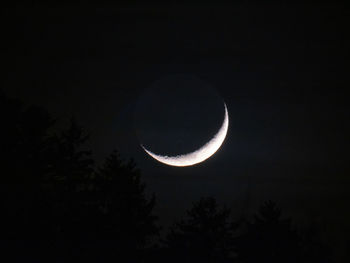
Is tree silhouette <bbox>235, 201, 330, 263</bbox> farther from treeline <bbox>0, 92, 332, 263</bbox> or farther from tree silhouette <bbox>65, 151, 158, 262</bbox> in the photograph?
tree silhouette <bbox>65, 151, 158, 262</bbox>

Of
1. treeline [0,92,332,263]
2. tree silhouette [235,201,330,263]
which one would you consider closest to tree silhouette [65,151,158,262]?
treeline [0,92,332,263]

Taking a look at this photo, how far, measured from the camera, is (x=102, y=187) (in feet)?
81.6

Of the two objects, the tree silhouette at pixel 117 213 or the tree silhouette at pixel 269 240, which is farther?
the tree silhouette at pixel 269 240

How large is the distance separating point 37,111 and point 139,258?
951 centimetres

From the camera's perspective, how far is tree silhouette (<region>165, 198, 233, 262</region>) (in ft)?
101

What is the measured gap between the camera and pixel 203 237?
31.2 meters

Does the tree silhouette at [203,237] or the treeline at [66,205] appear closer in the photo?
the treeline at [66,205]

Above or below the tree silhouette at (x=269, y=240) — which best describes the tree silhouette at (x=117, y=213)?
below

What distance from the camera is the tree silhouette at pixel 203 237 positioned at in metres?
30.7

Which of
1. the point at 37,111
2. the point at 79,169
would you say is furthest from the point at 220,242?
the point at 37,111

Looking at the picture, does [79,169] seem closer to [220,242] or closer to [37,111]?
[37,111]

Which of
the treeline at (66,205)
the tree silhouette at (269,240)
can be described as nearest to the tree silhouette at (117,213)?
the treeline at (66,205)

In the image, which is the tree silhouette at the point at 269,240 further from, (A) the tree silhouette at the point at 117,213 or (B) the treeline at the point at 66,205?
(A) the tree silhouette at the point at 117,213

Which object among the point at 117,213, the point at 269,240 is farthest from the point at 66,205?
the point at 269,240
